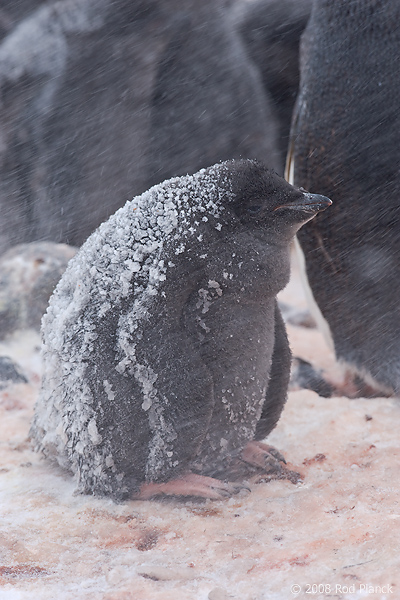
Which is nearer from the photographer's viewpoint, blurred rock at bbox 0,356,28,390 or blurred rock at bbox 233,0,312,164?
blurred rock at bbox 0,356,28,390

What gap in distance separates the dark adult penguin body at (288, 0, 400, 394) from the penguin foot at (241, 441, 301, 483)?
525 mm

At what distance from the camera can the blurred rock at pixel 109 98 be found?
191 centimetres

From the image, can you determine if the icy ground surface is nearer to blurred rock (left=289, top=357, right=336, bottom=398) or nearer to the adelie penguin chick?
the adelie penguin chick

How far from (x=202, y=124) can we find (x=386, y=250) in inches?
33.3

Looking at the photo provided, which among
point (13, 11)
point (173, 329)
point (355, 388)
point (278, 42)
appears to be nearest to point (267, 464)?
point (173, 329)

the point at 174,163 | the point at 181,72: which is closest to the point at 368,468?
the point at 174,163

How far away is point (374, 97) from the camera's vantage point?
1.31 m

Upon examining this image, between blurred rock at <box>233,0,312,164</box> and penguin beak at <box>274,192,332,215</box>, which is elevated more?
blurred rock at <box>233,0,312,164</box>

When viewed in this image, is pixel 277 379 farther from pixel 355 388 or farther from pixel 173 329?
pixel 355 388

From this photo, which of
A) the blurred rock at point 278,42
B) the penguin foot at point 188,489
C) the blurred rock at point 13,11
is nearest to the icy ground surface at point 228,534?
the penguin foot at point 188,489

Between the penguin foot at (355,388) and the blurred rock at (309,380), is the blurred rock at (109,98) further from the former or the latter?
the penguin foot at (355,388)

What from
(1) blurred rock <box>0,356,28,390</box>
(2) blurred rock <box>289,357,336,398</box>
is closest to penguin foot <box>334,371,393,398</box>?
(2) blurred rock <box>289,357,336,398</box>

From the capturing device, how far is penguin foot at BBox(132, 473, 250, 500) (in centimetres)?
96

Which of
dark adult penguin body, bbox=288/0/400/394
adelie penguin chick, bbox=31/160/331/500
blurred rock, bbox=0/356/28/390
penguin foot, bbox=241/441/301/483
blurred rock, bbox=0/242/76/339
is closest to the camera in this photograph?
adelie penguin chick, bbox=31/160/331/500
